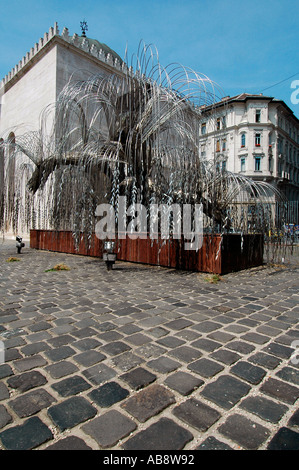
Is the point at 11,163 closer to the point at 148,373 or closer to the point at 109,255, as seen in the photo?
the point at 109,255

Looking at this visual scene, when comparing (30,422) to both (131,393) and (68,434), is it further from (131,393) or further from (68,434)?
(131,393)

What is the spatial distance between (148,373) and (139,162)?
513 centimetres

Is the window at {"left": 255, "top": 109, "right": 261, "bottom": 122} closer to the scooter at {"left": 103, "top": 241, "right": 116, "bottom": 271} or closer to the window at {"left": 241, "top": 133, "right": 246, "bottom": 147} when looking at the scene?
the window at {"left": 241, "top": 133, "right": 246, "bottom": 147}

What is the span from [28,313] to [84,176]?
409cm

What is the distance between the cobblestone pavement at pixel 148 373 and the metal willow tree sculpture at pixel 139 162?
2.89 metres

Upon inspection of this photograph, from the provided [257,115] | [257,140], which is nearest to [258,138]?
[257,140]

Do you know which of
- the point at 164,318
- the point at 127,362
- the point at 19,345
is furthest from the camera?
the point at 164,318

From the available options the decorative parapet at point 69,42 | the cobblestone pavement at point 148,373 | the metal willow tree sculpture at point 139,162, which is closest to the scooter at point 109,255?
the metal willow tree sculpture at point 139,162

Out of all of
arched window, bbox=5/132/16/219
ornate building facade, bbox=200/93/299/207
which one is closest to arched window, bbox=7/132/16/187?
arched window, bbox=5/132/16/219

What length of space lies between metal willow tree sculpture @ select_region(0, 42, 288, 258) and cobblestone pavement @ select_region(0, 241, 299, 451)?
9.47 feet

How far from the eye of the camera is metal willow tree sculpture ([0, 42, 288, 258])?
20.0ft

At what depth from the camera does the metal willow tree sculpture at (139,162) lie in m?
6.11

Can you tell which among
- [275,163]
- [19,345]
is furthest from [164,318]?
[275,163]

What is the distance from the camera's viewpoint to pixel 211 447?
4.78 ft
